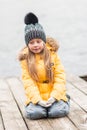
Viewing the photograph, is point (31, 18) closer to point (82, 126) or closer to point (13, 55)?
point (82, 126)

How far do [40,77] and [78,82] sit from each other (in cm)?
161

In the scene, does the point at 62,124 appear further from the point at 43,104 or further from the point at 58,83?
the point at 58,83

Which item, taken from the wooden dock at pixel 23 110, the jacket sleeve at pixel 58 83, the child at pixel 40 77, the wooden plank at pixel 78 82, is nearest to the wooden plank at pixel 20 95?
the wooden dock at pixel 23 110

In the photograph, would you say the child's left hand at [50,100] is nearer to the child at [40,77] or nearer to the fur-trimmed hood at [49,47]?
the child at [40,77]

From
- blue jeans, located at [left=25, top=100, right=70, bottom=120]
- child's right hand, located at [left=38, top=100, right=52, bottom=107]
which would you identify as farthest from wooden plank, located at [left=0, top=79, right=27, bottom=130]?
child's right hand, located at [left=38, top=100, right=52, bottom=107]

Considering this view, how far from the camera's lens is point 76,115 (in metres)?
4.02

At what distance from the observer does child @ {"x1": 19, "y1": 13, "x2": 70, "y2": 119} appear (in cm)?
397

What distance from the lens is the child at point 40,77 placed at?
3973 millimetres

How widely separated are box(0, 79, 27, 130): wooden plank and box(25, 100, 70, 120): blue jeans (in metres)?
0.10

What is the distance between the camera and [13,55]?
6.91 metres

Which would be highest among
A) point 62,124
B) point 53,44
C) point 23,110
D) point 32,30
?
point 32,30

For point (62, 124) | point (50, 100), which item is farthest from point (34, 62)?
point (62, 124)

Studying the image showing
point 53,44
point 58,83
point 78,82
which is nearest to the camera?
point 58,83

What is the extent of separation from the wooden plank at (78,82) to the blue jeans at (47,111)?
1.01 metres
